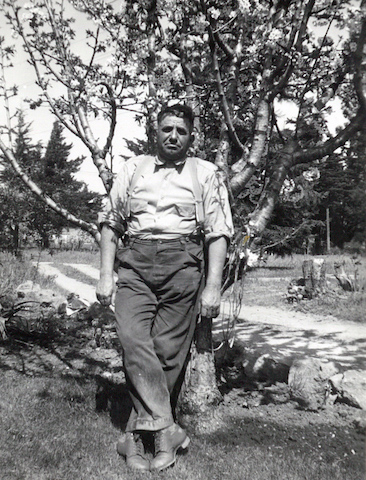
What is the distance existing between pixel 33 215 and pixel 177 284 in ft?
32.6

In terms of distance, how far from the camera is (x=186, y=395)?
347cm

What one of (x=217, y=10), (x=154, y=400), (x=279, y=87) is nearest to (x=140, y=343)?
(x=154, y=400)

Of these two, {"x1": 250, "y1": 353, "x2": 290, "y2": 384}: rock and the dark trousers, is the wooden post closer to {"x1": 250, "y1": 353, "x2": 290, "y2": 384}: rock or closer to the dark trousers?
{"x1": 250, "y1": 353, "x2": 290, "y2": 384}: rock

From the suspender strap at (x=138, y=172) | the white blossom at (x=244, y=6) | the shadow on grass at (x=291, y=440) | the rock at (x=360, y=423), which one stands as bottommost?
the shadow on grass at (x=291, y=440)

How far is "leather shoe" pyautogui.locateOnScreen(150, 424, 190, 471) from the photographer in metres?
2.79

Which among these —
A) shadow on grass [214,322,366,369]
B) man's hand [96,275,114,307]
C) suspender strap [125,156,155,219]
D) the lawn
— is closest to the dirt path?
shadow on grass [214,322,366,369]

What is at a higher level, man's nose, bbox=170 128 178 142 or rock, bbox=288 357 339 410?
man's nose, bbox=170 128 178 142

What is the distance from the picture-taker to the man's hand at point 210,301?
318 centimetres

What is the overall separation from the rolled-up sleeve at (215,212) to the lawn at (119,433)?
135cm

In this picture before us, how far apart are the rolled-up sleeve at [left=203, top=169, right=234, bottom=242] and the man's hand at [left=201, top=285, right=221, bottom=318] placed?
353 millimetres

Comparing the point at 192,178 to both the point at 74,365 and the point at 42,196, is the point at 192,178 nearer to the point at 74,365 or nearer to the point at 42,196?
the point at 42,196

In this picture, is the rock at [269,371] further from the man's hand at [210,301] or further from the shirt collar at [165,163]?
the shirt collar at [165,163]

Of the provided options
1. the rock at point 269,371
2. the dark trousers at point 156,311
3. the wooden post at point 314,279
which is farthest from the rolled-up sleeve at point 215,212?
the wooden post at point 314,279

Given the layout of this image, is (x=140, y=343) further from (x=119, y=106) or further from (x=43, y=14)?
(x=43, y=14)
